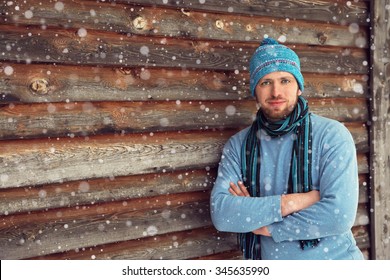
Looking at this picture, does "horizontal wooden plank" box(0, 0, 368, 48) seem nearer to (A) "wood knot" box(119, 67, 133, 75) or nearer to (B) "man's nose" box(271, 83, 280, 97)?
(A) "wood knot" box(119, 67, 133, 75)

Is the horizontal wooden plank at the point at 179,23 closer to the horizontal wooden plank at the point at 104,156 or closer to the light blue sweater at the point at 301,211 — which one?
the horizontal wooden plank at the point at 104,156

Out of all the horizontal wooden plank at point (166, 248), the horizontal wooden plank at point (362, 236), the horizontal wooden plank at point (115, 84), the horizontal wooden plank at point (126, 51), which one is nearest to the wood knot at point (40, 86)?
the horizontal wooden plank at point (115, 84)

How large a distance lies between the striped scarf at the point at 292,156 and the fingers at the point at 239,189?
7 centimetres

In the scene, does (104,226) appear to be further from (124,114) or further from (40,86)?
(40,86)

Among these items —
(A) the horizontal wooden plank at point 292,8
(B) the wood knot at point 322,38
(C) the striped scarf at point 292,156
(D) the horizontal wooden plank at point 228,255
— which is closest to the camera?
(C) the striped scarf at point 292,156

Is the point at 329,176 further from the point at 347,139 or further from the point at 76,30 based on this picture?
the point at 76,30

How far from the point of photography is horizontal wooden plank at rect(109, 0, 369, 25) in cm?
338

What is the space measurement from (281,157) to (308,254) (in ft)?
2.11

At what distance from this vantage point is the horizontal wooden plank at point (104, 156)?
2.87m

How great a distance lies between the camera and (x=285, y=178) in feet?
10.5

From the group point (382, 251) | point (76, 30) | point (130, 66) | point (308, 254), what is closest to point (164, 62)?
point (130, 66)

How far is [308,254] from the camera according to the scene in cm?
315

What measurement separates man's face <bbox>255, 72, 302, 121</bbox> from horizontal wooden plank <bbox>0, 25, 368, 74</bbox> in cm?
42
